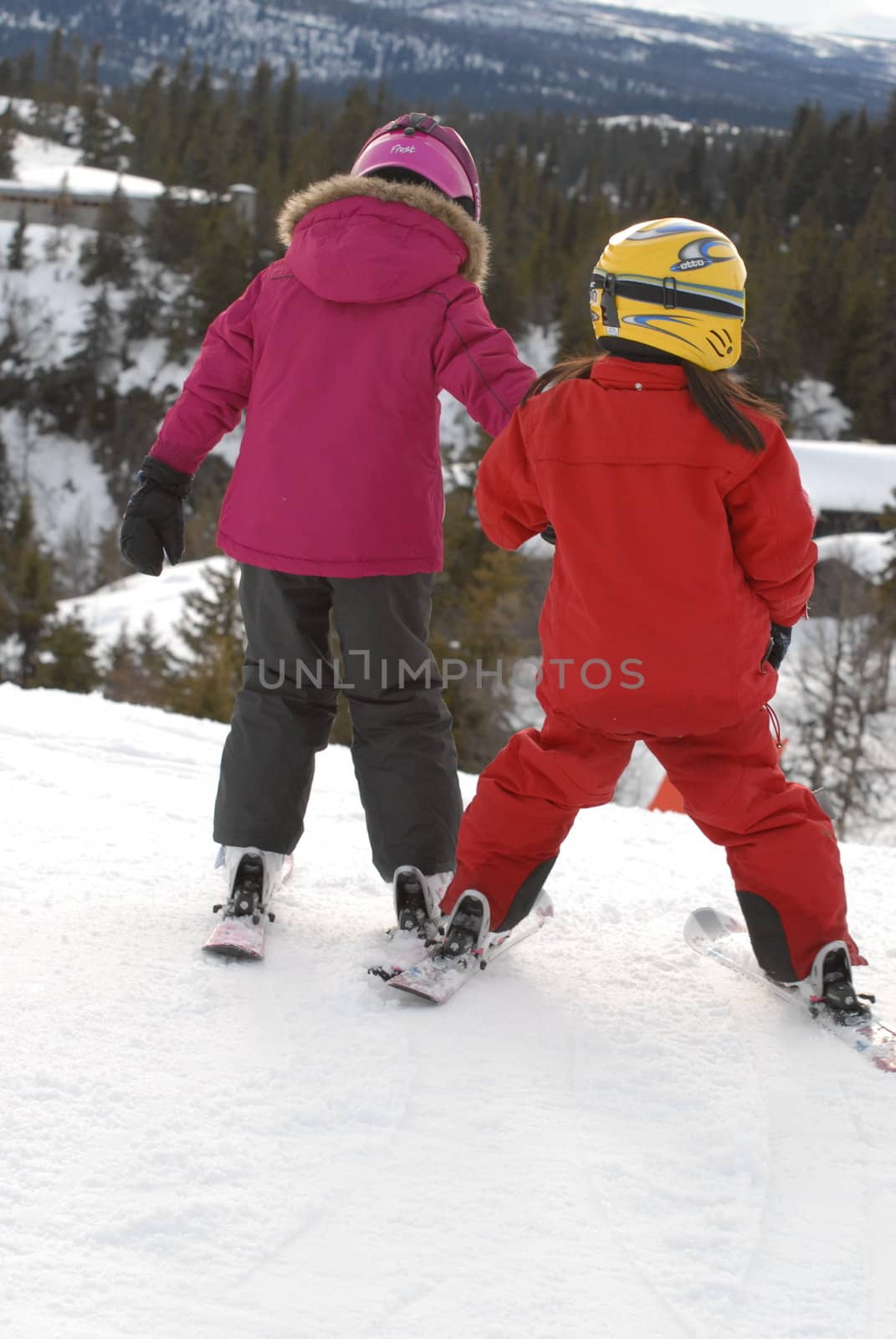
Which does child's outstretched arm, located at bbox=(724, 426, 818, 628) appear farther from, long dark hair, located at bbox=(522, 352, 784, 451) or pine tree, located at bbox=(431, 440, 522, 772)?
pine tree, located at bbox=(431, 440, 522, 772)

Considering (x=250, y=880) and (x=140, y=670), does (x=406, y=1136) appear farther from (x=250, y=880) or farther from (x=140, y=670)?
(x=140, y=670)

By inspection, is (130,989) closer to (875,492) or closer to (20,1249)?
(20,1249)

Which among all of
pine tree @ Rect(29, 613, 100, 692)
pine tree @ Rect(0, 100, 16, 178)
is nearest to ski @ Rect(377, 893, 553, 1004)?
pine tree @ Rect(29, 613, 100, 692)

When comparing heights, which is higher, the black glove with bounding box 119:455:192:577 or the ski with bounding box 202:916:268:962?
the black glove with bounding box 119:455:192:577

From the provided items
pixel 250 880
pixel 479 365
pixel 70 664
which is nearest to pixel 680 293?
pixel 479 365

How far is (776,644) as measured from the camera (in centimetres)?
235

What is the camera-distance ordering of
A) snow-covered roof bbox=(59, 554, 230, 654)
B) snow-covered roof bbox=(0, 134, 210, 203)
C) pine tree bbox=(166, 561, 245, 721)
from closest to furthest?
pine tree bbox=(166, 561, 245, 721)
snow-covered roof bbox=(59, 554, 230, 654)
snow-covered roof bbox=(0, 134, 210, 203)

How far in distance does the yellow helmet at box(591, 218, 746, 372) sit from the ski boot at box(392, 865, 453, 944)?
3.90 ft

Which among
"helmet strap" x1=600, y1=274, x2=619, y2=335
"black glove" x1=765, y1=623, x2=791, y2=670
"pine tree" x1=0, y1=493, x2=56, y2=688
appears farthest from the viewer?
"pine tree" x1=0, y1=493, x2=56, y2=688

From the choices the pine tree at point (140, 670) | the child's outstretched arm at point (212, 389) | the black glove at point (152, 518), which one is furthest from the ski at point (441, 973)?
the pine tree at point (140, 670)

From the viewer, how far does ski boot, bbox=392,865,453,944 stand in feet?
8.30

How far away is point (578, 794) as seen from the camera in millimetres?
2328

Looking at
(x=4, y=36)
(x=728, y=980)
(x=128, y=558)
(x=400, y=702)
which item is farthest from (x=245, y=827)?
(x=4, y=36)

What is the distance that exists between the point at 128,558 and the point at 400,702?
0.67 m
